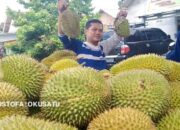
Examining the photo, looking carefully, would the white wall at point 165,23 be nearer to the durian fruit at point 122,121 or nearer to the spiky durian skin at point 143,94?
the spiky durian skin at point 143,94

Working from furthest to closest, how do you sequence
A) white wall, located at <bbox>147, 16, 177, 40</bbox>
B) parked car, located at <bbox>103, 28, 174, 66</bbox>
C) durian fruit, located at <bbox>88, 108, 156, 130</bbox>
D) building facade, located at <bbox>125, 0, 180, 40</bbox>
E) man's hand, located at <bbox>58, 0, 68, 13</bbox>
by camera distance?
1. white wall, located at <bbox>147, 16, 177, 40</bbox>
2. building facade, located at <bbox>125, 0, 180, 40</bbox>
3. parked car, located at <bbox>103, 28, 174, 66</bbox>
4. man's hand, located at <bbox>58, 0, 68, 13</bbox>
5. durian fruit, located at <bbox>88, 108, 156, 130</bbox>

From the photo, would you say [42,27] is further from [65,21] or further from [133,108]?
[133,108]

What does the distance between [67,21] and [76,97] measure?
116 centimetres

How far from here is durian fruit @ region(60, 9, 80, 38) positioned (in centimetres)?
232

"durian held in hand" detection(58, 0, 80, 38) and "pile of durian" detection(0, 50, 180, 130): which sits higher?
"durian held in hand" detection(58, 0, 80, 38)

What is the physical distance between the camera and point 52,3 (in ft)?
30.6

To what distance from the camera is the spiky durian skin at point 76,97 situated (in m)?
1.23

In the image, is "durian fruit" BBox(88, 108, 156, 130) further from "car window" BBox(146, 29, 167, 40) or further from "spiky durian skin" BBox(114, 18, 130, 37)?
"car window" BBox(146, 29, 167, 40)

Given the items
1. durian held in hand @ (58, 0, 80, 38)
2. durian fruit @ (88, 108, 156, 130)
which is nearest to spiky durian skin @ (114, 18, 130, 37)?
durian held in hand @ (58, 0, 80, 38)

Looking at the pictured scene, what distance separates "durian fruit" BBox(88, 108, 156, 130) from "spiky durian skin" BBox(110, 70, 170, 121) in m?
0.08

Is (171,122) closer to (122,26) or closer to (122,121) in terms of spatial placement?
(122,121)

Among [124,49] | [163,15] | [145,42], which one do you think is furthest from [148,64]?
[163,15]

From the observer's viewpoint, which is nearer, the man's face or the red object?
the man's face

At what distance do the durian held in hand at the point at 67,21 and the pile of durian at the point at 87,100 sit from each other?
885mm
